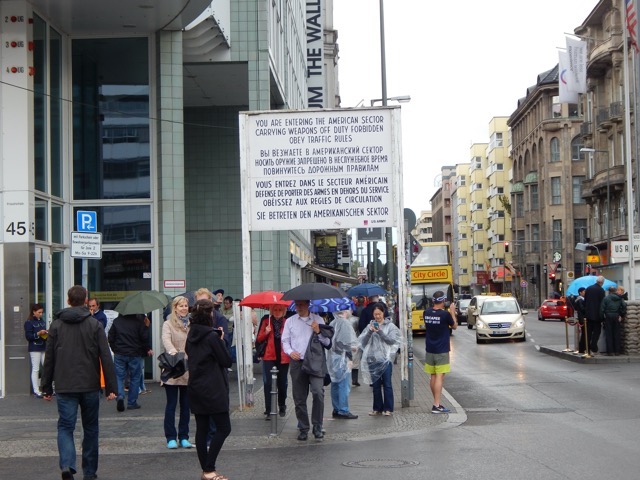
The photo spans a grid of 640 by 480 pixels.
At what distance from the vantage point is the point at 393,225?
1612 cm

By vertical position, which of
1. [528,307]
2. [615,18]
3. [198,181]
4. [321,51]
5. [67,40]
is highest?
[615,18]

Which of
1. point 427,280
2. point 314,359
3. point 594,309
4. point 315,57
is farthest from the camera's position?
point 315,57

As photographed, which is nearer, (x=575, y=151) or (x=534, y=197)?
(x=575, y=151)

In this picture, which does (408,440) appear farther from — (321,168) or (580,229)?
(580,229)

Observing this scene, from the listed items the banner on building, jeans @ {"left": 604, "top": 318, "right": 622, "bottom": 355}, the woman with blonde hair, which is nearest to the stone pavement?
the woman with blonde hair

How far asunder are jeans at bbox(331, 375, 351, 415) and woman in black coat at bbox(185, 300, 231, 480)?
196 inches

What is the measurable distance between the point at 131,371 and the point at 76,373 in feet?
24.1

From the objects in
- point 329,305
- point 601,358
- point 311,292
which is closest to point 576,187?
point 601,358

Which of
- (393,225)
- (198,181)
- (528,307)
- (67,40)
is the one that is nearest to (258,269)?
(198,181)

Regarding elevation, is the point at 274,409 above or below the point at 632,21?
below

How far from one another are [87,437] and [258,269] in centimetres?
1768

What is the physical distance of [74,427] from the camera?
9.52 m

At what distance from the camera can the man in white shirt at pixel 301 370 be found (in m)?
12.5

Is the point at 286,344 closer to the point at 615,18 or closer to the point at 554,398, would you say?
the point at 554,398
